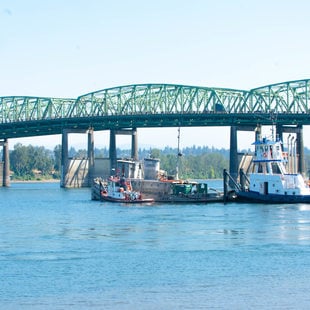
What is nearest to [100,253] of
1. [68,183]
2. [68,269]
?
[68,269]

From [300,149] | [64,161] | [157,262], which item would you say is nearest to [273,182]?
[157,262]

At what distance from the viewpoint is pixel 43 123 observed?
19675 centimetres

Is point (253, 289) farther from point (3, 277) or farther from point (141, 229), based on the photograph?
point (141, 229)

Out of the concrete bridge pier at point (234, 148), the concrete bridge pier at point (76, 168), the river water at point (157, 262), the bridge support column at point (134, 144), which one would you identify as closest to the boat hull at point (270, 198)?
the river water at point (157, 262)

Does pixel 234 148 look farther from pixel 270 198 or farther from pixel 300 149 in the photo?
pixel 270 198

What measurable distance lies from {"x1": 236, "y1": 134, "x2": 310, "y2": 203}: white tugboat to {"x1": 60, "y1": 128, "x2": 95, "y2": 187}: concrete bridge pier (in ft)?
278

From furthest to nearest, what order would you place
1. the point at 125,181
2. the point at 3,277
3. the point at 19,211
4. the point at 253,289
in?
1. the point at 125,181
2. the point at 19,211
3. the point at 3,277
4. the point at 253,289

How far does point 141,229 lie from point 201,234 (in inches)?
262

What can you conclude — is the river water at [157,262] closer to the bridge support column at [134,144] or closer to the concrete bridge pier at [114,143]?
the concrete bridge pier at [114,143]

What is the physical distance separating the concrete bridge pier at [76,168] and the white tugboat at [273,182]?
8475 centimetres

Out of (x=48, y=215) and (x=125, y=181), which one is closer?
(x=48, y=215)

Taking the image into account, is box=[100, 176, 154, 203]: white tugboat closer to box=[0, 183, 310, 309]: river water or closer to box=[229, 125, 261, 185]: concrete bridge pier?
box=[0, 183, 310, 309]: river water

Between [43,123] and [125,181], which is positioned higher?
[43,123]

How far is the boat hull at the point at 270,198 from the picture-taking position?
10356cm
